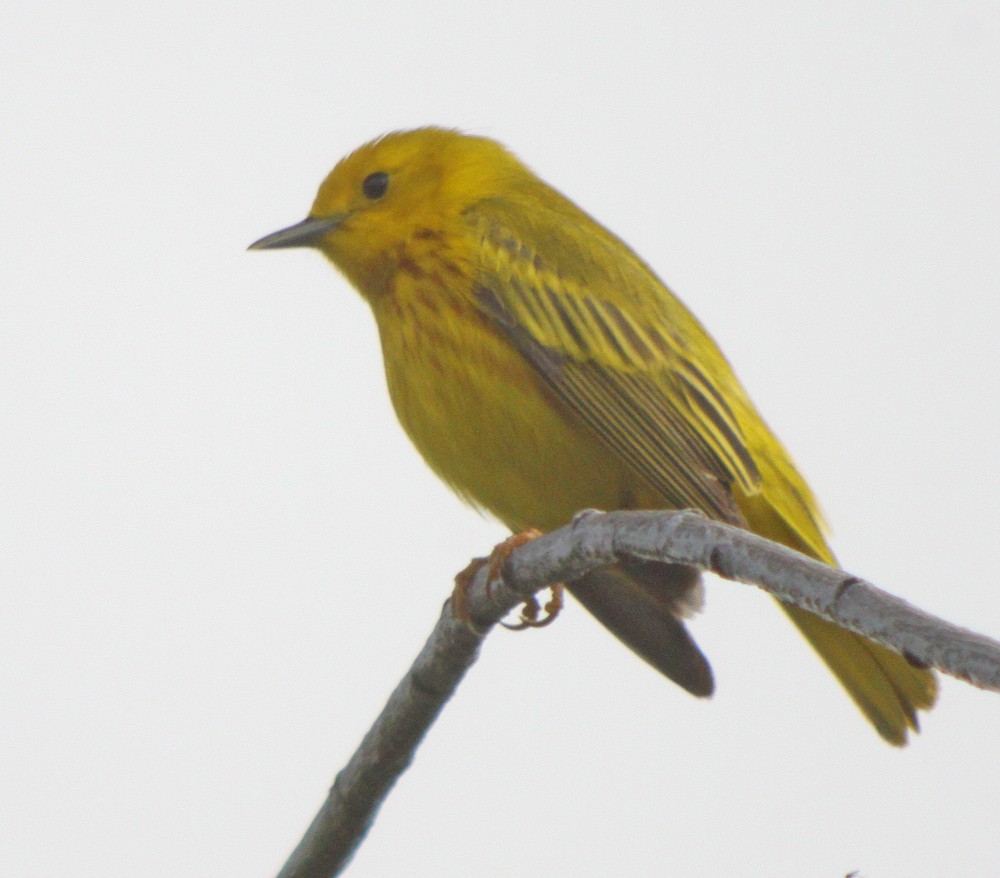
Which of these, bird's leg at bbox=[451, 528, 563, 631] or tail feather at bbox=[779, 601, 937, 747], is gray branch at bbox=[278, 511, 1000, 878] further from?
tail feather at bbox=[779, 601, 937, 747]

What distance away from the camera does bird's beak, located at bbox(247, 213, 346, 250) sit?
5023mm

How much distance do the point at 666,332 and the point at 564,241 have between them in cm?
44

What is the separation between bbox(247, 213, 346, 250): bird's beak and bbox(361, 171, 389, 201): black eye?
12 cm

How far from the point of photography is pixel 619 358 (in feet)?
15.0

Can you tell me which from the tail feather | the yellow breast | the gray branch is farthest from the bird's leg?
the tail feather

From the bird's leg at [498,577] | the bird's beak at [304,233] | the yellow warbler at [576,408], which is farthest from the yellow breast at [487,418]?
the bird's beak at [304,233]

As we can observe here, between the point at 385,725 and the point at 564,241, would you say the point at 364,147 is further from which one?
the point at 385,725

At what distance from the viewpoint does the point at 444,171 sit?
518cm

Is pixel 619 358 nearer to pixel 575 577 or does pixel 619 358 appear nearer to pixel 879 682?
pixel 879 682

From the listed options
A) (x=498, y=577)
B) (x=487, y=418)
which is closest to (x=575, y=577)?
(x=498, y=577)

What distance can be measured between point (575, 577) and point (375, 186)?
238cm

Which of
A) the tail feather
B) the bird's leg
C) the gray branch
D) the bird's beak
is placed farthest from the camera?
the bird's beak

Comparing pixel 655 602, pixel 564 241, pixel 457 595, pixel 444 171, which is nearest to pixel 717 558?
pixel 457 595

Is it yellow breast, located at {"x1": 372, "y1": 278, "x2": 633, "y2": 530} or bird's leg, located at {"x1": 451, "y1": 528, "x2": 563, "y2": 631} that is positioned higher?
yellow breast, located at {"x1": 372, "y1": 278, "x2": 633, "y2": 530}
